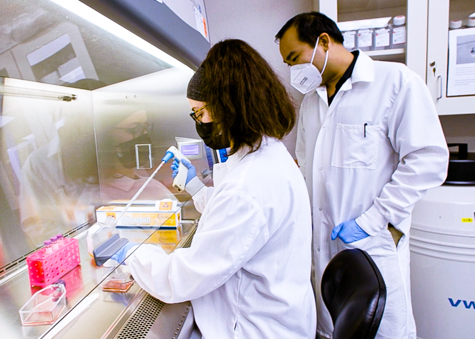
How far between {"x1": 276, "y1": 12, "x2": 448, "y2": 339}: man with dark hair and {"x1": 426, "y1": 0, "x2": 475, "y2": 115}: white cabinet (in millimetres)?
514

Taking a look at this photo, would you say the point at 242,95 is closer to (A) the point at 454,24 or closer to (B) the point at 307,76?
(B) the point at 307,76

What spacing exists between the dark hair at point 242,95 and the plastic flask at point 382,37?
46.2 inches

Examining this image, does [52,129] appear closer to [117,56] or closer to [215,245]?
[117,56]

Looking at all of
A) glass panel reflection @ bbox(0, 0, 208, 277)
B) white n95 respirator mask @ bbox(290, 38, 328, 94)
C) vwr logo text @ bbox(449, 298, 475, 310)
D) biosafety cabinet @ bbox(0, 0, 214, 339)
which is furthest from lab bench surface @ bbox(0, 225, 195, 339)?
vwr logo text @ bbox(449, 298, 475, 310)

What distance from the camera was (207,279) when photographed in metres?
0.71

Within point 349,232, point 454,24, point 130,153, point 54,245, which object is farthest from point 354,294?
point 454,24

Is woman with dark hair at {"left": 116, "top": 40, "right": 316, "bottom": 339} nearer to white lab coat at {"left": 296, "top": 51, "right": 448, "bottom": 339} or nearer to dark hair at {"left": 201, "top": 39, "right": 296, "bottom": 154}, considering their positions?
dark hair at {"left": 201, "top": 39, "right": 296, "bottom": 154}

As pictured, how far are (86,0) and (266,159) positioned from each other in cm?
57

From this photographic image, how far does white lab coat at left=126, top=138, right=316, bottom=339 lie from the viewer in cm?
71

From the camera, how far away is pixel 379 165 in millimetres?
1252

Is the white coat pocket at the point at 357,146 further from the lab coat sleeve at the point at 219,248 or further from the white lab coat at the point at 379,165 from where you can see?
the lab coat sleeve at the point at 219,248

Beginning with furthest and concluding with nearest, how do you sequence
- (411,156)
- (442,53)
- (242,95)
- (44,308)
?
1. (442,53)
2. (411,156)
3. (242,95)
4. (44,308)

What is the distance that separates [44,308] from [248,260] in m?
0.48

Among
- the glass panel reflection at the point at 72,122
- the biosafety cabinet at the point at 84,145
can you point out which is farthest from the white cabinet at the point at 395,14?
the glass panel reflection at the point at 72,122
